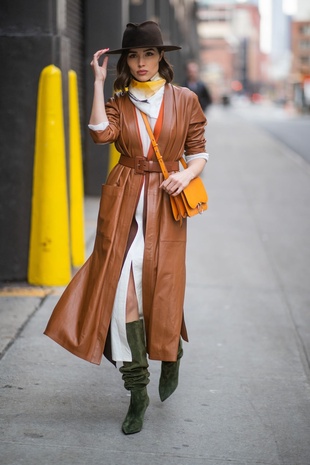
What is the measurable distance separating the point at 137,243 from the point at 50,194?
8.90 feet

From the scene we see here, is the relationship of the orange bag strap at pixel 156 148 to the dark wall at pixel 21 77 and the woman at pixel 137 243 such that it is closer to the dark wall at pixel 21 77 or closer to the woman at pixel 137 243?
the woman at pixel 137 243

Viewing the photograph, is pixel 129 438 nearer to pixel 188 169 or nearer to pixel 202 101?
pixel 188 169

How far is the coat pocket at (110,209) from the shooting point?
3.90m

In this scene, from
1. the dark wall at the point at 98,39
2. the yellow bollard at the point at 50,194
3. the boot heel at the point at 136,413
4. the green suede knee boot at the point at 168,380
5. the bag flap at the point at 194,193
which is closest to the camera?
the bag flap at the point at 194,193

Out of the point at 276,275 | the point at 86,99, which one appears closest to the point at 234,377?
the point at 276,275

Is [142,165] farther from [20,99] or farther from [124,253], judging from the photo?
[20,99]

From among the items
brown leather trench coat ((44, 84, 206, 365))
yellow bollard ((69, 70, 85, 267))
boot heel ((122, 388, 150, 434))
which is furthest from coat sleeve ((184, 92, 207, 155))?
yellow bollard ((69, 70, 85, 267))

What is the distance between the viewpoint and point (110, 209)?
3.92 meters

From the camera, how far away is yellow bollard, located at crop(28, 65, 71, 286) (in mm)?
6449

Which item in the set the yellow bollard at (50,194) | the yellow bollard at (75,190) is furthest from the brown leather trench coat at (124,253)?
the yellow bollard at (75,190)

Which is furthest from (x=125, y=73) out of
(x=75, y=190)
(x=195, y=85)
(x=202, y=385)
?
(x=195, y=85)

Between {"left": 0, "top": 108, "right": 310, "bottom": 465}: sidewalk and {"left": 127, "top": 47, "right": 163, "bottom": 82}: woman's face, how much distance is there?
1737mm

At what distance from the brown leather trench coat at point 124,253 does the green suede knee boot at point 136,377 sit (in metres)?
0.06

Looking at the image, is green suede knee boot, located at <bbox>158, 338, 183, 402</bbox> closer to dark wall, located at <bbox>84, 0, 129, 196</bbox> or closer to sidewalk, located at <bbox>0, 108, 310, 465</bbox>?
sidewalk, located at <bbox>0, 108, 310, 465</bbox>
